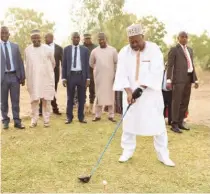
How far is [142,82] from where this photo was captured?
492 cm

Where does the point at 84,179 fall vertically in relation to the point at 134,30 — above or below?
below

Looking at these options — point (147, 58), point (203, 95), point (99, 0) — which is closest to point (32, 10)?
point (99, 0)

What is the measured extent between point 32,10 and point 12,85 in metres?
27.2

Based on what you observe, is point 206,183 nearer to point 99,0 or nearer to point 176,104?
point 176,104

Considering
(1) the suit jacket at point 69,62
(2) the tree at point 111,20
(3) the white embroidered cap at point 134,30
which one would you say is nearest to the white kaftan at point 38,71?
(1) the suit jacket at point 69,62

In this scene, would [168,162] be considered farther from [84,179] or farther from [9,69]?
[9,69]

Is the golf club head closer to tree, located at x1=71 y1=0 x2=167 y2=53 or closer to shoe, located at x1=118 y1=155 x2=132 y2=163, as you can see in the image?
shoe, located at x1=118 y1=155 x2=132 y2=163

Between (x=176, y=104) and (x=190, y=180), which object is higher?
(x=176, y=104)

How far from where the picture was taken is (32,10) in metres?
32.2

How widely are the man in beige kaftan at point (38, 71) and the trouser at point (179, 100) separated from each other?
8.27 feet

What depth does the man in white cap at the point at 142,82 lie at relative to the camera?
4902 millimetres

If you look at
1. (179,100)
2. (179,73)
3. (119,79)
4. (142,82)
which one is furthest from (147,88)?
(179,100)

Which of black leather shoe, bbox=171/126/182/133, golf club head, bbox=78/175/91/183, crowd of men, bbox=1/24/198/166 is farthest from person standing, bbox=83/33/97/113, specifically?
golf club head, bbox=78/175/91/183

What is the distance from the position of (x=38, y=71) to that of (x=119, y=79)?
2.52 m
